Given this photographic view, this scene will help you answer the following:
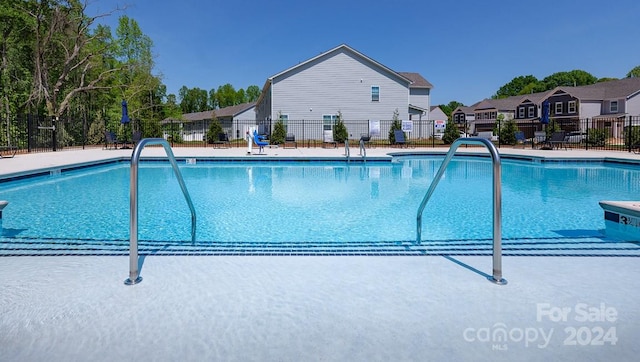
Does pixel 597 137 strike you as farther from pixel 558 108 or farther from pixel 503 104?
pixel 503 104

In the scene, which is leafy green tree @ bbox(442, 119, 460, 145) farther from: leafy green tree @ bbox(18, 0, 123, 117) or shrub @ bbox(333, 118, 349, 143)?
leafy green tree @ bbox(18, 0, 123, 117)

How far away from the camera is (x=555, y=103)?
1875 inches

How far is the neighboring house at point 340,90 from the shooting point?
29.0m

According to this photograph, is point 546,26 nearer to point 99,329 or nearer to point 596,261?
point 596,261

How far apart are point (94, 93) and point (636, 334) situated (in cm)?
3876

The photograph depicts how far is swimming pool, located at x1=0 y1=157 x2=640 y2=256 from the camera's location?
13.3ft

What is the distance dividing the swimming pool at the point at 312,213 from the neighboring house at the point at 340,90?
17.0 meters

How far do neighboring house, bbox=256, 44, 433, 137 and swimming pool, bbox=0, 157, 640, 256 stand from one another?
55.6 feet

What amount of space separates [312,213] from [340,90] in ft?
77.7

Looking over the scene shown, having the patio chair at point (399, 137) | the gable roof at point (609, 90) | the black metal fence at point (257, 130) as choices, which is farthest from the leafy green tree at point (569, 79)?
the patio chair at point (399, 137)

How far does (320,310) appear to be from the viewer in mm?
2381

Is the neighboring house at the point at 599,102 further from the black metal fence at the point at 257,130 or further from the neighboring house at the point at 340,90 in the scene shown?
the neighboring house at the point at 340,90

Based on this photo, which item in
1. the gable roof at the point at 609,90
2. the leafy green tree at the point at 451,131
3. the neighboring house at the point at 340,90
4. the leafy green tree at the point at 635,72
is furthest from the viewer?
the leafy green tree at the point at 635,72

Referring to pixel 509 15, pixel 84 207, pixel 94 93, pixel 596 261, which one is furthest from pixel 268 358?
pixel 94 93
